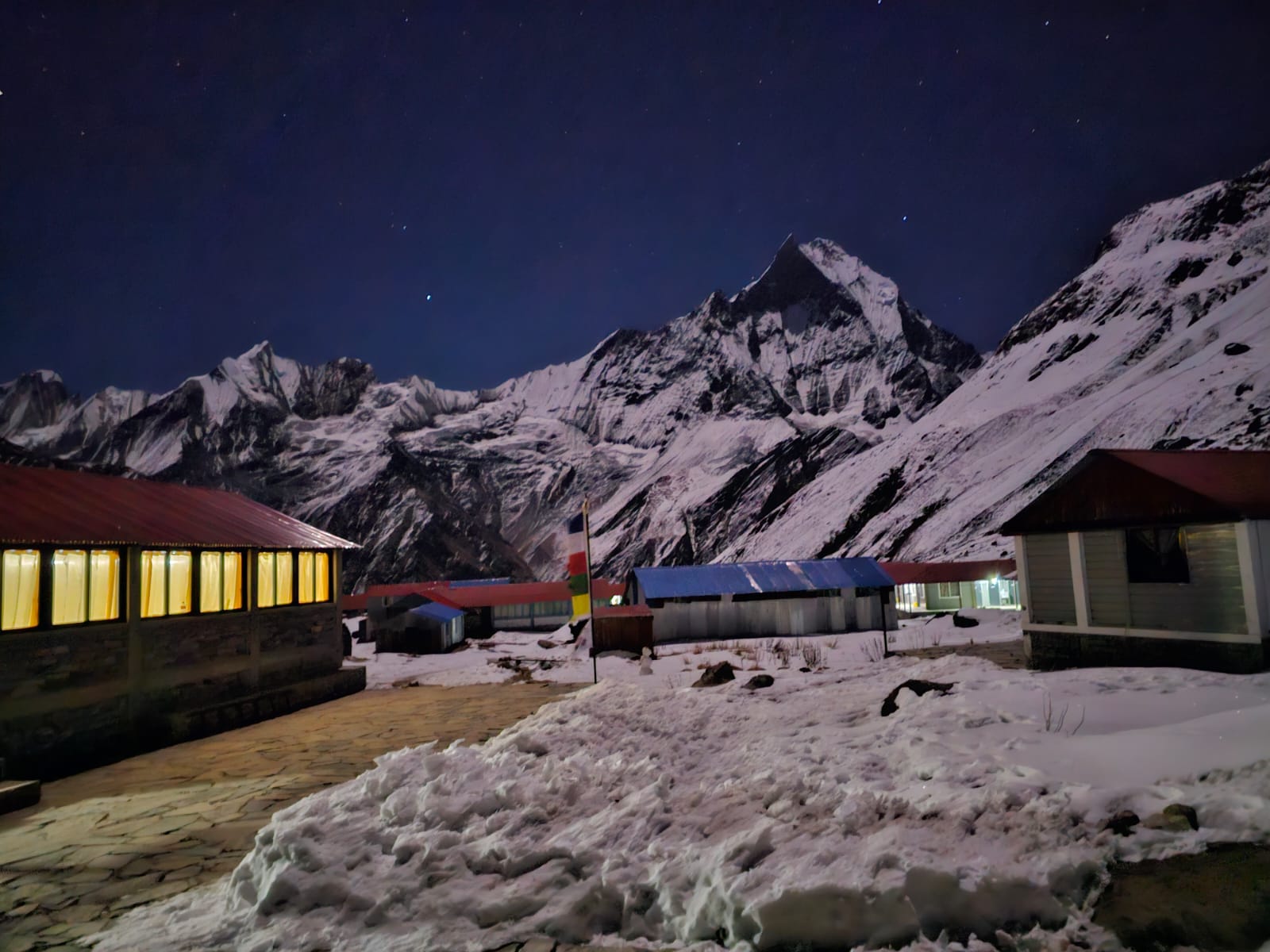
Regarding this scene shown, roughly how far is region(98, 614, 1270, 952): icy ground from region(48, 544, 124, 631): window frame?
7072mm

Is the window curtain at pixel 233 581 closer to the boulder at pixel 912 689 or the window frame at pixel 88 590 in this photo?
the window frame at pixel 88 590

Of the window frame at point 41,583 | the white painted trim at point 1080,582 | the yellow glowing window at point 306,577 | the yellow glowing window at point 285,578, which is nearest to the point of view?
the window frame at point 41,583

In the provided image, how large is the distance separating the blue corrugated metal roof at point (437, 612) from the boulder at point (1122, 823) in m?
30.6

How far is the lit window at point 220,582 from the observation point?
1440 cm

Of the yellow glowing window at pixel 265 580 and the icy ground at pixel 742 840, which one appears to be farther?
the yellow glowing window at pixel 265 580

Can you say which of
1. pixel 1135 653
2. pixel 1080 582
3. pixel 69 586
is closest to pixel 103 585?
pixel 69 586

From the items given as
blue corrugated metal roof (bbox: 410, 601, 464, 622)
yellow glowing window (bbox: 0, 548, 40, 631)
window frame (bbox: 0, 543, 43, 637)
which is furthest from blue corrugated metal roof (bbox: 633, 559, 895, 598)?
yellow glowing window (bbox: 0, 548, 40, 631)

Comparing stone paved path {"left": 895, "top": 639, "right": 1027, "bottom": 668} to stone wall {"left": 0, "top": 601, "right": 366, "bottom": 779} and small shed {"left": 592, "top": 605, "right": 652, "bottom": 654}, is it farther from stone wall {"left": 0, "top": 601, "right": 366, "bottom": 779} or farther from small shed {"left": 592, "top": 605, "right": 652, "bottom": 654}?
stone wall {"left": 0, "top": 601, "right": 366, "bottom": 779}

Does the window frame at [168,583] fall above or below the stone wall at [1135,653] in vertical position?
above

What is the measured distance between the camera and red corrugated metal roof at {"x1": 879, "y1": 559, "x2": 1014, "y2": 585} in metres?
49.7

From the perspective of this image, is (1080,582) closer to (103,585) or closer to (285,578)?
(285,578)

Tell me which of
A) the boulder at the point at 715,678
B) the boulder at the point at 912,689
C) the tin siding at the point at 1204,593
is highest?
the tin siding at the point at 1204,593

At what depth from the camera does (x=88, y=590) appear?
11.7m

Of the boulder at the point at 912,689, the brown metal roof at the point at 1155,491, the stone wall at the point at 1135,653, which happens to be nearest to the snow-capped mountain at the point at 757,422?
the stone wall at the point at 1135,653
